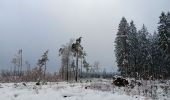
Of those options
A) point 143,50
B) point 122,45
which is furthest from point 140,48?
point 122,45

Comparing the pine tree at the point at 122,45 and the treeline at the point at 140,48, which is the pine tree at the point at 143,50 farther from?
the pine tree at the point at 122,45

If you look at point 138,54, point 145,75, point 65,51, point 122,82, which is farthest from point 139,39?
point 145,75

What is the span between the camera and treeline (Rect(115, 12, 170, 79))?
53.8m

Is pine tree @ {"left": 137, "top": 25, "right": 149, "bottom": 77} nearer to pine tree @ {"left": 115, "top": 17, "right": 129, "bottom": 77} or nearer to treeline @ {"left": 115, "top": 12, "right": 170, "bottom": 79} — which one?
treeline @ {"left": 115, "top": 12, "right": 170, "bottom": 79}

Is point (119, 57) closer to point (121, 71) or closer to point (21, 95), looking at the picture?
point (121, 71)

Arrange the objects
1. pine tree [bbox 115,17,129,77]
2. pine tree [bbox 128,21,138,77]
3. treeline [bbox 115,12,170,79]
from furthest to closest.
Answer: pine tree [bbox 128,21,138,77]
pine tree [bbox 115,17,129,77]
treeline [bbox 115,12,170,79]

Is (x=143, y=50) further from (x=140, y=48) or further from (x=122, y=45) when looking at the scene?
(x=122, y=45)

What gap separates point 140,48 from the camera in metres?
60.8

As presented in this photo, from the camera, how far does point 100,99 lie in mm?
10250

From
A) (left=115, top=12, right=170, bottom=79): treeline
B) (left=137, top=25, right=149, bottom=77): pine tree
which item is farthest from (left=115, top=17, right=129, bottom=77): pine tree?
(left=137, top=25, right=149, bottom=77): pine tree

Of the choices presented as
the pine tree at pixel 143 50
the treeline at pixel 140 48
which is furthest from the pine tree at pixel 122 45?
the pine tree at pixel 143 50

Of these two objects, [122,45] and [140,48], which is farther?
[140,48]

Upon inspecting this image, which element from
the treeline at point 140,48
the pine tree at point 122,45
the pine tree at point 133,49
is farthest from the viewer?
the pine tree at point 133,49

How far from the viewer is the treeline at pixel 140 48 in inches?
2116
